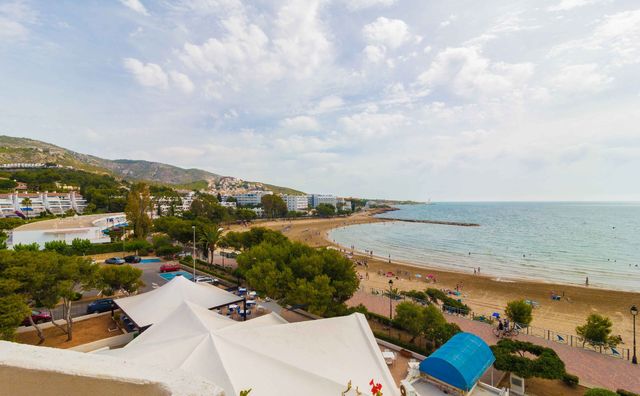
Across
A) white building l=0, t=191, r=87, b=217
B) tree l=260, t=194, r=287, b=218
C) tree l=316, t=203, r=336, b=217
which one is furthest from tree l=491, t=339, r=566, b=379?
tree l=316, t=203, r=336, b=217

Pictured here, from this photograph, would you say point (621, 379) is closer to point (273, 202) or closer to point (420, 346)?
point (420, 346)

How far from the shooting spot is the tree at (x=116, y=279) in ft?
55.7

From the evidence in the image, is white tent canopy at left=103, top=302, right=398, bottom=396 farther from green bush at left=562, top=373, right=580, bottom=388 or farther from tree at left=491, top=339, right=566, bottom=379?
green bush at left=562, top=373, right=580, bottom=388


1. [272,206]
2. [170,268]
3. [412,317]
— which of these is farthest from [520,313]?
[272,206]

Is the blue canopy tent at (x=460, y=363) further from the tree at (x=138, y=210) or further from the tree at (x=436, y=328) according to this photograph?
the tree at (x=138, y=210)

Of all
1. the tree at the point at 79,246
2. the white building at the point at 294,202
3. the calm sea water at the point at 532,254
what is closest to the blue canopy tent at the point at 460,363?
the calm sea water at the point at 532,254

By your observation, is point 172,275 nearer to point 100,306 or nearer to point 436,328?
point 100,306

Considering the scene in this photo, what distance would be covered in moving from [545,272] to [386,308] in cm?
2869

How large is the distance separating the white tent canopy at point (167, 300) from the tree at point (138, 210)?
86.6 ft

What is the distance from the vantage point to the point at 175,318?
11.7m

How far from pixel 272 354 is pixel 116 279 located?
44.9 ft

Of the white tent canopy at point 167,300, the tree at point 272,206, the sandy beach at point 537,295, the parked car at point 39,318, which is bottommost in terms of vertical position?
the sandy beach at point 537,295

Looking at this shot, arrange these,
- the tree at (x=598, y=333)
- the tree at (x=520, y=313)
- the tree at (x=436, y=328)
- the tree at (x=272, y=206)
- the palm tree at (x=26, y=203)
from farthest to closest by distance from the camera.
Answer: the tree at (x=272, y=206)
the palm tree at (x=26, y=203)
the tree at (x=520, y=313)
the tree at (x=598, y=333)
the tree at (x=436, y=328)

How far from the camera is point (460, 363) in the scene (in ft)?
32.6
